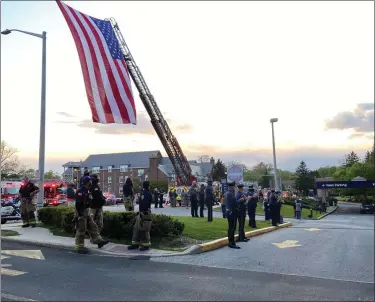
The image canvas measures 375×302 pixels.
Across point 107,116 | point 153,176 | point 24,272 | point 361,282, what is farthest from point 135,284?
point 153,176

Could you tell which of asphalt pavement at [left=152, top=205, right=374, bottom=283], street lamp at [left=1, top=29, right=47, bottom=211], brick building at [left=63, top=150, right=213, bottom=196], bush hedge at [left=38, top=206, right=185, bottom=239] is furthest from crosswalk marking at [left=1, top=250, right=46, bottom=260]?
brick building at [left=63, top=150, right=213, bottom=196]

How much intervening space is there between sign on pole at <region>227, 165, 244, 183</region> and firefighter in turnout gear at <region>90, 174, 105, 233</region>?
7.11m

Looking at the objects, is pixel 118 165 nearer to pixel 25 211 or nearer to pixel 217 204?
pixel 217 204

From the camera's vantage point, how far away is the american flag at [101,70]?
10.8m

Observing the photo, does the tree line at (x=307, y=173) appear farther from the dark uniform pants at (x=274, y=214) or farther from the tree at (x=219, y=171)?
the dark uniform pants at (x=274, y=214)

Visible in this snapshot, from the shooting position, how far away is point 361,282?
21.9 feet

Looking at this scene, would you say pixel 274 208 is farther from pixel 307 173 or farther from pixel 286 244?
pixel 307 173

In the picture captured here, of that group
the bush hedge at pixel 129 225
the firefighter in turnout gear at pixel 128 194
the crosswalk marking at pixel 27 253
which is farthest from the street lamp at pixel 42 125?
the crosswalk marking at pixel 27 253

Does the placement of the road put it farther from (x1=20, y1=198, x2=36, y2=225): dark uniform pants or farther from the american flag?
the american flag

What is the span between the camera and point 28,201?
44.5 ft

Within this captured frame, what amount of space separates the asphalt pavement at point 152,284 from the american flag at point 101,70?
426 centimetres

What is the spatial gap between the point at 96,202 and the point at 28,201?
3.98 m

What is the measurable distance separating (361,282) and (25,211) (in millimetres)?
11387

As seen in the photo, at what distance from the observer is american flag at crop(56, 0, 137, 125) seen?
10844 millimetres
